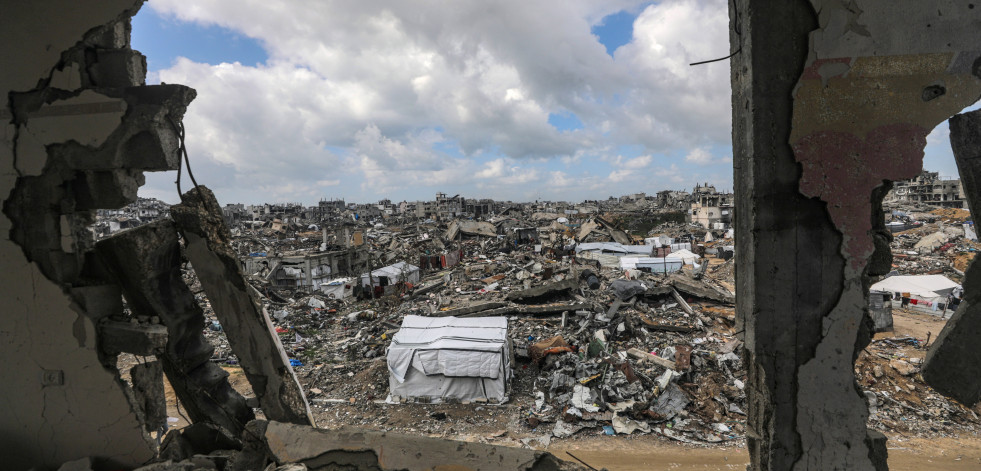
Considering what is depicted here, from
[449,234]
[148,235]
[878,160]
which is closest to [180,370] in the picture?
[148,235]

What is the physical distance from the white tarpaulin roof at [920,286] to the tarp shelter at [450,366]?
522 inches

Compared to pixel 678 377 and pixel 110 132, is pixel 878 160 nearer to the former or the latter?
pixel 110 132

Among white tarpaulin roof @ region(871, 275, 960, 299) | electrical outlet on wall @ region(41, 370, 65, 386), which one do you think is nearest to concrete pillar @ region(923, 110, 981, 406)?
electrical outlet on wall @ region(41, 370, 65, 386)

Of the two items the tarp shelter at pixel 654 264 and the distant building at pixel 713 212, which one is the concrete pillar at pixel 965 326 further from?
the distant building at pixel 713 212

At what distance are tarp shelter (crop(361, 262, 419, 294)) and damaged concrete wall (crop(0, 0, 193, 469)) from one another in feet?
42.3

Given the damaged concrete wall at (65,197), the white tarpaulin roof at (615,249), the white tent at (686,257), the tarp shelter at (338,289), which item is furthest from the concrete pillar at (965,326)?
the white tarpaulin roof at (615,249)

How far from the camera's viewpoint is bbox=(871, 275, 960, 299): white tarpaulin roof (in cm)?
1332

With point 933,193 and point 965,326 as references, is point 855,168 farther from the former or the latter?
point 933,193

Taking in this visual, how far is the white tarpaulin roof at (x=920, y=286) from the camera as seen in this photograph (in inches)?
524

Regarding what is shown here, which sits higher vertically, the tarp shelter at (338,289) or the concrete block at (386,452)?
the concrete block at (386,452)

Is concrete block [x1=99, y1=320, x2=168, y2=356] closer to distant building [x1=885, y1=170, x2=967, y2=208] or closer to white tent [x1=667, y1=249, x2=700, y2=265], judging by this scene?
white tent [x1=667, y1=249, x2=700, y2=265]

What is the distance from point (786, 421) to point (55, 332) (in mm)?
5346

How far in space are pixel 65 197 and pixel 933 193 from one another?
2752 inches

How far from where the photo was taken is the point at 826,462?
301 cm
